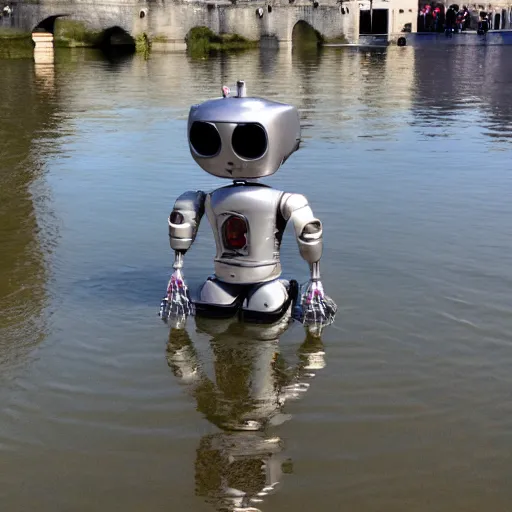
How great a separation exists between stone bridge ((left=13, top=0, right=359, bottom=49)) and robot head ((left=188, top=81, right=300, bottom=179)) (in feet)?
113

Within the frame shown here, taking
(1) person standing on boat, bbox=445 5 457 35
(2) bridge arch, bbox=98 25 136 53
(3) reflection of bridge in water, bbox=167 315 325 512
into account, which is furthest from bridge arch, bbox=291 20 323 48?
(3) reflection of bridge in water, bbox=167 315 325 512

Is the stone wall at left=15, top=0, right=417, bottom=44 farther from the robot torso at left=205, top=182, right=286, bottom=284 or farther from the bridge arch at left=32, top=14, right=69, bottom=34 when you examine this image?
the robot torso at left=205, top=182, right=286, bottom=284

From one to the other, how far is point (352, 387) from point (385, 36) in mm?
43572

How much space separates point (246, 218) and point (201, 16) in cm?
3790

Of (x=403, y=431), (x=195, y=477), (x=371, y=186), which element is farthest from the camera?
(x=371, y=186)

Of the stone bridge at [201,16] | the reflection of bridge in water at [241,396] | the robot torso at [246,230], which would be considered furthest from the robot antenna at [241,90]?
the stone bridge at [201,16]

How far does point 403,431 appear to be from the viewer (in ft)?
13.6

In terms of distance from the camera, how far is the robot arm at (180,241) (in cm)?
550

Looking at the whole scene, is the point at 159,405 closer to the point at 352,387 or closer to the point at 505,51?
the point at 352,387

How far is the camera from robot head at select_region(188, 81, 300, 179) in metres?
5.21

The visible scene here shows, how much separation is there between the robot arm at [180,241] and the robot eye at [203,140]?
320 mm

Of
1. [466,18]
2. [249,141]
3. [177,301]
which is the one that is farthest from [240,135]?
[466,18]

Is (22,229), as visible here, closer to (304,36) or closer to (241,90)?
(241,90)

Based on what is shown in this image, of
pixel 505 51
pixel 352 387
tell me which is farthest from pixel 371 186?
pixel 505 51
